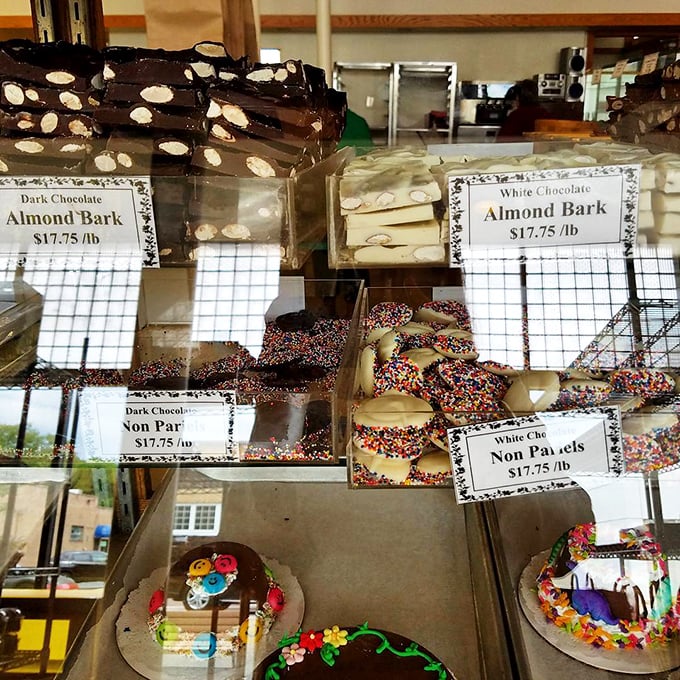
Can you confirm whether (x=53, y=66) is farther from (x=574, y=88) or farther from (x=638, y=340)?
(x=574, y=88)

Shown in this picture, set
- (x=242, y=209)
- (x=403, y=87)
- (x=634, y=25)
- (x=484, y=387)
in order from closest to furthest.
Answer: (x=242, y=209)
(x=484, y=387)
(x=634, y=25)
(x=403, y=87)

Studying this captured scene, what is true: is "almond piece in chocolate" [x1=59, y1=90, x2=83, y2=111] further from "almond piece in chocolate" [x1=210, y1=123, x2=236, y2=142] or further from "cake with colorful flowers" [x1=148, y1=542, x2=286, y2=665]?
"cake with colorful flowers" [x1=148, y1=542, x2=286, y2=665]

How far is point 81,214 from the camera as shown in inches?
37.2

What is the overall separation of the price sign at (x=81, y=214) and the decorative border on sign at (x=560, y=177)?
0.43 metres

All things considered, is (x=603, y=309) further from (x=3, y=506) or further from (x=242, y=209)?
(x=3, y=506)

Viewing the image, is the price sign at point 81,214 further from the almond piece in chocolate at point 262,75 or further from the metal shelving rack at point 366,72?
the metal shelving rack at point 366,72

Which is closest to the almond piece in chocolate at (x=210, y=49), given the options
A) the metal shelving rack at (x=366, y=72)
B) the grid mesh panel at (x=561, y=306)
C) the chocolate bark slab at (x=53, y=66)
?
the chocolate bark slab at (x=53, y=66)

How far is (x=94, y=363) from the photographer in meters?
1.27

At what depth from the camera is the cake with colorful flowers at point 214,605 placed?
1.28 metres

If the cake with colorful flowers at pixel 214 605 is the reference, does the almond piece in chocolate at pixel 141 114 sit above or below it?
above

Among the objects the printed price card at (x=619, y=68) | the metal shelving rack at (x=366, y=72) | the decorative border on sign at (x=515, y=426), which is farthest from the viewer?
the metal shelving rack at (x=366, y=72)

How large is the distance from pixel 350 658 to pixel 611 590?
537 millimetres

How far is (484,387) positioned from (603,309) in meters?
0.28

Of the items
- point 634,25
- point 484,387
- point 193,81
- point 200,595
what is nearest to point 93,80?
point 193,81
